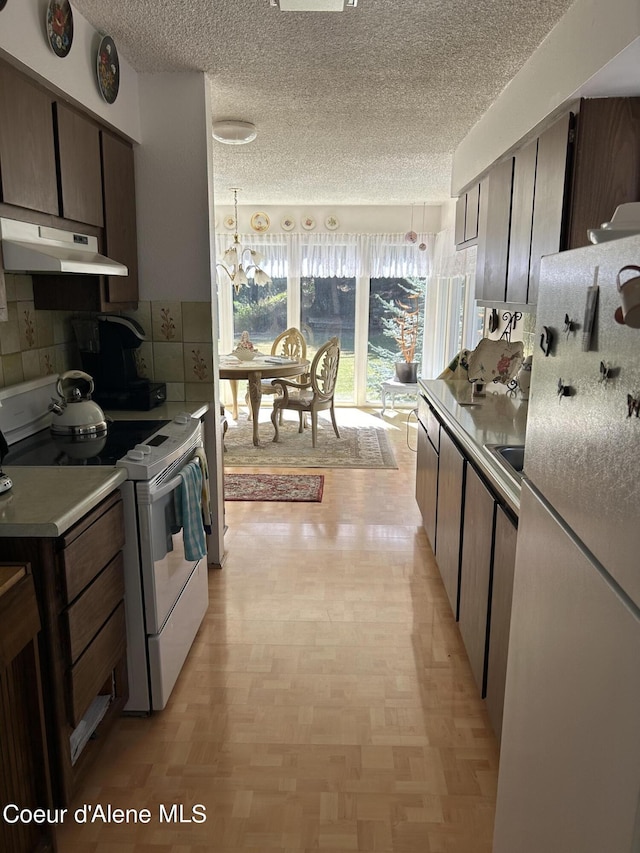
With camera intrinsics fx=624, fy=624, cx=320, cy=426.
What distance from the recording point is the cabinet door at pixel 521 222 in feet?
8.13

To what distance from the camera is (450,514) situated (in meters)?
2.79

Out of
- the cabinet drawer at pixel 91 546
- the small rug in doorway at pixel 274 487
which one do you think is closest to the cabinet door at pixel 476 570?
the cabinet drawer at pixel 91 546

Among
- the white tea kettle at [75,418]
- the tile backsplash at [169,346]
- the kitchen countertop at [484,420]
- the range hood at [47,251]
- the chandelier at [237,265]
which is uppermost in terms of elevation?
the chandelier at [237,265]

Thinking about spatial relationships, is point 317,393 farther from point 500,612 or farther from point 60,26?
point 500,612

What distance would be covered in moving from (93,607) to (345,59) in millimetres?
2312

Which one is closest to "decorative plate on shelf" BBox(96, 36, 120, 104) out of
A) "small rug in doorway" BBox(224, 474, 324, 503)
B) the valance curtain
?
"small rug in doorway" BBox(224, 474, 324, 503)

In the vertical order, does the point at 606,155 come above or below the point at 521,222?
above

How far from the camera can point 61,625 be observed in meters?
1.61

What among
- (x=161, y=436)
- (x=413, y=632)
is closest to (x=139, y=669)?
(x=161, y=436)

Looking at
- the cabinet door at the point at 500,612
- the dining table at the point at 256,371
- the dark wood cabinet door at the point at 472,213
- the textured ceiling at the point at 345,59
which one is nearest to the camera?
the cabinet door at the point at 500,612

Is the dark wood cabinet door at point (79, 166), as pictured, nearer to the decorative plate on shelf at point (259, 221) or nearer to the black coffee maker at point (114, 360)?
the black coffee maker at point (114, 360)

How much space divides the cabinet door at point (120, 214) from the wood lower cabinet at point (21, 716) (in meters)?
1.62

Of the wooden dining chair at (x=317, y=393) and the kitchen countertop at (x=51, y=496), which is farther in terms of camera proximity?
the wooden dining chair at (x=317, y=393)

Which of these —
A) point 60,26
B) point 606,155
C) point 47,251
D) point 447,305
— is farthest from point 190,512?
point 447,305
